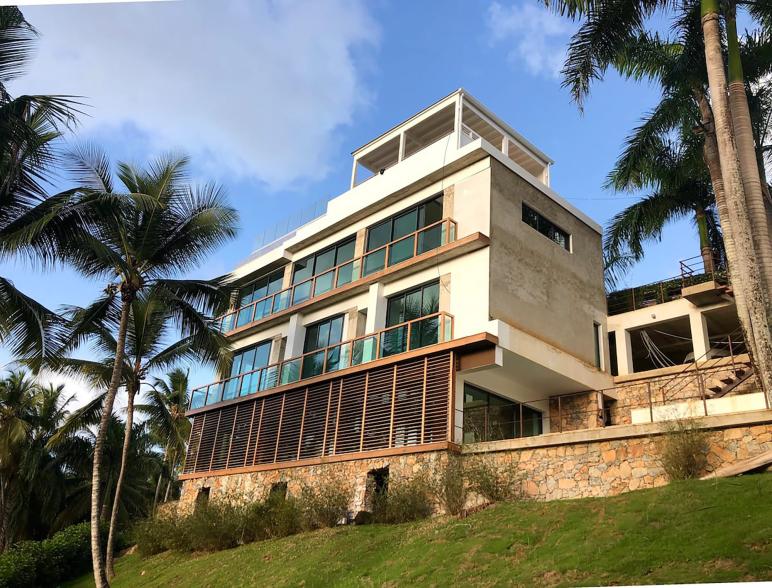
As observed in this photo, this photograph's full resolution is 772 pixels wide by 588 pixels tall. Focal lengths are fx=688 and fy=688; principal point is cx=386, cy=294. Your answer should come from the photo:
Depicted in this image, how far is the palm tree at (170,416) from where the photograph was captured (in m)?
27.6

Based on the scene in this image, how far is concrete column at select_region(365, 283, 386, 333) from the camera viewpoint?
2106 cm

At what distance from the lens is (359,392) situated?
19.7 metres

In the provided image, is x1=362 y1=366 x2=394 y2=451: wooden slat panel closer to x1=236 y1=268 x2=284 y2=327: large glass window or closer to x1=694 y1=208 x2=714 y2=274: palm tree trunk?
x1=236 y1=268 x2=284 y2=327: large glass window

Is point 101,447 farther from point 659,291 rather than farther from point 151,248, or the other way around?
point 659,291

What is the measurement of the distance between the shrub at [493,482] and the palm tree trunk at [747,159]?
652cm

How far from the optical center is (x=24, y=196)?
12914 mm

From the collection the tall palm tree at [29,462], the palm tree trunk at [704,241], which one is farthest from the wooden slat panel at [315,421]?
the tall palm tree at [29,462]

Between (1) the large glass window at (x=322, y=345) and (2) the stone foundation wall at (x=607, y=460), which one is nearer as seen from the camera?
(2) the stone foundation wall at (x=607, y=460)

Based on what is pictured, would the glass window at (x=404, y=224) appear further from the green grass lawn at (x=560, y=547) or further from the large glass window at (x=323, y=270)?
the green grass lawn at (x=560, y=547)

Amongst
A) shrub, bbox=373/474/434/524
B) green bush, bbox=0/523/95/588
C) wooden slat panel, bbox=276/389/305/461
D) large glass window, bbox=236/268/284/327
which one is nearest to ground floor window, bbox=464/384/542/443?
shrub, bbox=373/474/434/524

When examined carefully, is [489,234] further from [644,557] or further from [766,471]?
[644,557]

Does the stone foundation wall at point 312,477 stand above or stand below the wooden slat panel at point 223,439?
below

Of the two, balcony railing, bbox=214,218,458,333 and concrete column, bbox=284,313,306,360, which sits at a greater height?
balcony railing, bbox=214,218,458,333

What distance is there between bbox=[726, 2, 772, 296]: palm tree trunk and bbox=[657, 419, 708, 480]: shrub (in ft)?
11.1
